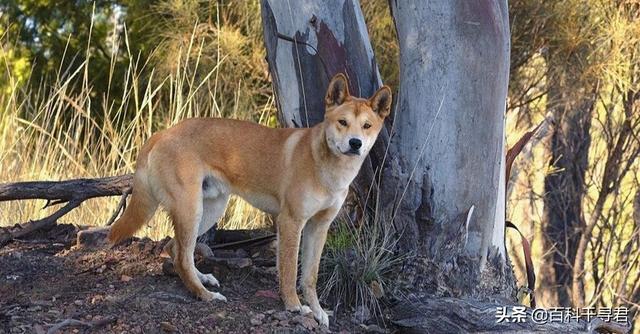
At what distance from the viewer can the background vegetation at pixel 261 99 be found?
27.0 feet

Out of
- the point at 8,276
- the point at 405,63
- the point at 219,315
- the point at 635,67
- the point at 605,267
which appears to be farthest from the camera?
the point at 605,267

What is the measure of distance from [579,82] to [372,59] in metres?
3.56

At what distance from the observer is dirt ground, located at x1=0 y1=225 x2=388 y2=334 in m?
4.94

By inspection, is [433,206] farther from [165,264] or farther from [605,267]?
[605,267]

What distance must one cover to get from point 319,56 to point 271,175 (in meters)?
1.02

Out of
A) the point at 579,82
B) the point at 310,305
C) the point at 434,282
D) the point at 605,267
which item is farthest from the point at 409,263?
the point at 605,267

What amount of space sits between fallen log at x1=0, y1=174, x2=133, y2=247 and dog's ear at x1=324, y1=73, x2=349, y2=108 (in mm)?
1745

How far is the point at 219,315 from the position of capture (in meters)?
5.15

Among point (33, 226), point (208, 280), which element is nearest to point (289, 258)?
point (208, 280)

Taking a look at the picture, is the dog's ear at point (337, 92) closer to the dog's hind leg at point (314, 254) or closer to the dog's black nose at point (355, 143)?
the dog's black nose at point (355, 143)

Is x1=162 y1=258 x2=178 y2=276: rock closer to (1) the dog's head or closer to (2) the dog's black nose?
(1) the dog's head

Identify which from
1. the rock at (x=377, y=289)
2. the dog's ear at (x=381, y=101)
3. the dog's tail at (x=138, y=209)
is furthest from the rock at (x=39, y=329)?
the dog's ear at (x=381, y=101)

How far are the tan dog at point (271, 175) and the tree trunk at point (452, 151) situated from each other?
58 cm

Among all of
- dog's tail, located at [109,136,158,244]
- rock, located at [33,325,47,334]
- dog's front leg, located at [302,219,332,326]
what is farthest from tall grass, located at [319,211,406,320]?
rock, located at [33,325,47,334]
